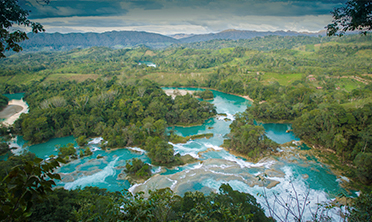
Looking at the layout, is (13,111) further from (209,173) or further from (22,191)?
(22,191)

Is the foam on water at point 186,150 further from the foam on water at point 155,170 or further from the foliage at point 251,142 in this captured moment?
the foliage at point 251,142

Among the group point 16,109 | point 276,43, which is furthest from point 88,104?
point 276,43

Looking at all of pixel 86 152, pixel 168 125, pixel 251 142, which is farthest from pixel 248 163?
pixel 86 152

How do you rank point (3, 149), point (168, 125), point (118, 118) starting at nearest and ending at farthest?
point (3, 149)
point (118, 118)
point (168, 125)

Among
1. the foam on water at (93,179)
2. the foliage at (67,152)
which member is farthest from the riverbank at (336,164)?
the foliage at (67,152)

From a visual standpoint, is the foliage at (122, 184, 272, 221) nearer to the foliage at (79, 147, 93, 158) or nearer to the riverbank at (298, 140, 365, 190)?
the riverbank at (298, 140, 365, 190)

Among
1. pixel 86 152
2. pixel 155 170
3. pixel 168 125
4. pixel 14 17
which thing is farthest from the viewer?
pixel 168 125

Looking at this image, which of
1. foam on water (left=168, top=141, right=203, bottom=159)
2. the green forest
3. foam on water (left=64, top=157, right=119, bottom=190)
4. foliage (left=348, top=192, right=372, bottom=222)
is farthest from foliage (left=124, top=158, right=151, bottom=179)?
foliage (left=348, top=192, right=372, bottom=222)
